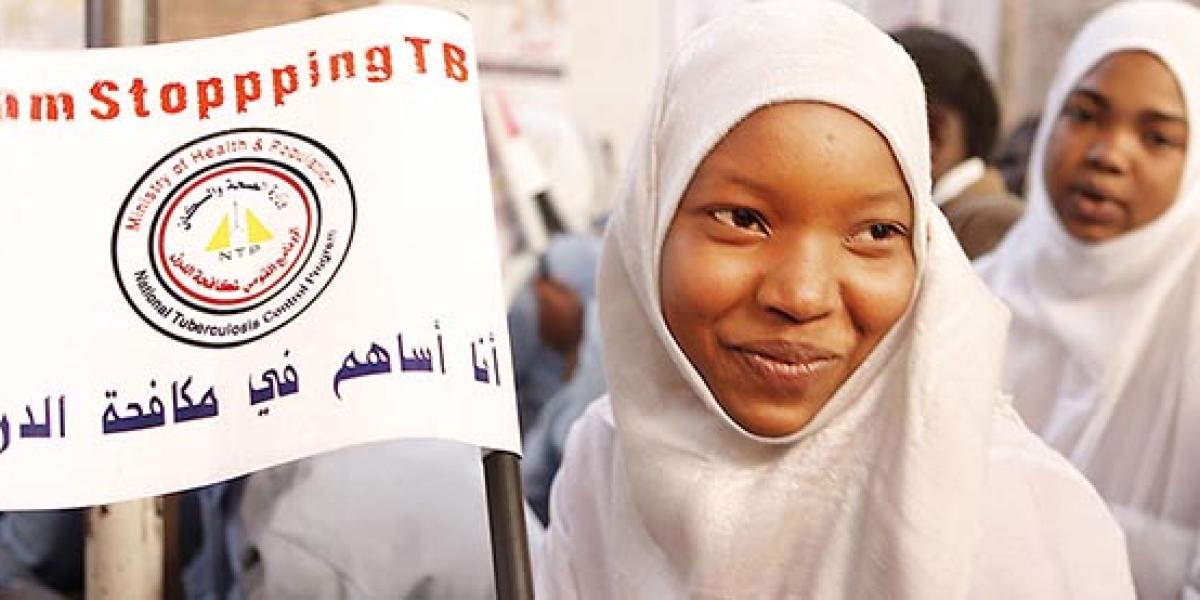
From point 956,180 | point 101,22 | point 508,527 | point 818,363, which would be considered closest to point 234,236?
point 508,527

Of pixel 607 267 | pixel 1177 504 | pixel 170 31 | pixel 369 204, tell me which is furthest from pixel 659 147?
pixel 170 31

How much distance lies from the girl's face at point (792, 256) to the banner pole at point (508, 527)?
0.30 metres

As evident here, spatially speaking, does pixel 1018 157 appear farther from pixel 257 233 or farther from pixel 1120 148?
pixel 257 233

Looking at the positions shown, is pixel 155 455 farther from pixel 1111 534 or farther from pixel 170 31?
pixel 170 31

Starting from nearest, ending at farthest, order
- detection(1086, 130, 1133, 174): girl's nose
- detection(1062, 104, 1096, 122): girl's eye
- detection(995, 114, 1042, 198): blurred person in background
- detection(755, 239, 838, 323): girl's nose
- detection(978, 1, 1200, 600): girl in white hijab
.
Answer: detection(755, 239, 838, 323): girl's nose → detection(978, 1, 1200, 600): girl in white hijab → detection(1086, 130, 1133, 174): girl's nose → detection(1062, 104, 1096, 122): girl's eye → detection(995, 114, 1042, 198): blurred person in background

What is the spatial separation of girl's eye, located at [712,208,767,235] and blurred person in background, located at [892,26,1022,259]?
2.06 m

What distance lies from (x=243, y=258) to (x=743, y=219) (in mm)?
503

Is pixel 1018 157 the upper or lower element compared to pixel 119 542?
upper

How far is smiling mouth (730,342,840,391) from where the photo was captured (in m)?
2.00

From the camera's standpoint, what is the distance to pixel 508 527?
5.98 feet

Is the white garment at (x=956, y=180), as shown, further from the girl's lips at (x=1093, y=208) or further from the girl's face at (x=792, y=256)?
the girl's face at (x=792, y=256)

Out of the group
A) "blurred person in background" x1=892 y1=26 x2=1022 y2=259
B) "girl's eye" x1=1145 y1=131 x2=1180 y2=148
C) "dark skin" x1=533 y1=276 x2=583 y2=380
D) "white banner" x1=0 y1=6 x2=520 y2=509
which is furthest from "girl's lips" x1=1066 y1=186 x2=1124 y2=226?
"white banner" x1=0 y1=6 x2=520 y2=509

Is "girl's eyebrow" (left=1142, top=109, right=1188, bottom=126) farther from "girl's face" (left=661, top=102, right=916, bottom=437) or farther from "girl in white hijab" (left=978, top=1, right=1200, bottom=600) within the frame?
"girl's face" (left=661, top=102, right=916, bottom=437)

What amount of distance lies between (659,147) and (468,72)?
301 mm
